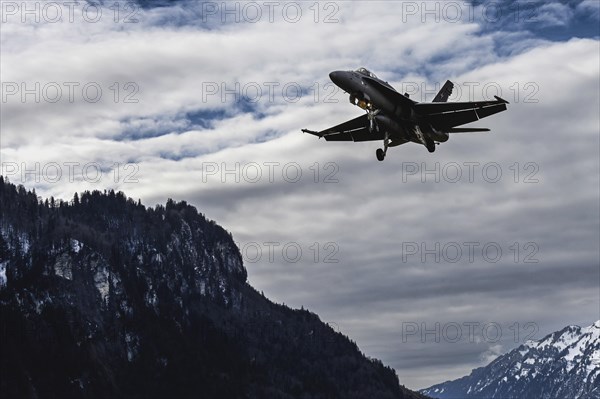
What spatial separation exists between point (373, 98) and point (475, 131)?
40.2 ft

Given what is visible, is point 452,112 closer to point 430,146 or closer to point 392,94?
point 430,146

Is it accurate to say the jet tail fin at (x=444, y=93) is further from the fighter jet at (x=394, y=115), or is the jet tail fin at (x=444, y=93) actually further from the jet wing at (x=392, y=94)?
the jet wing at (x=392, y=94)

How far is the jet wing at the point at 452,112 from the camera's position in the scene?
3526 inches

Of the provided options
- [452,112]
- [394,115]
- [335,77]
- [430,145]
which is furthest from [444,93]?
[335,77]

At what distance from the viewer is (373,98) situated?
86250 millimetres

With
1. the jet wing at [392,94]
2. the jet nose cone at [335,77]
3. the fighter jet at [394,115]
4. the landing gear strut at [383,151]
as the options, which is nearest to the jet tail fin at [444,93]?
the fighter jet at [394,115]

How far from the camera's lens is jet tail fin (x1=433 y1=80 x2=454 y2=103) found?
10650cm

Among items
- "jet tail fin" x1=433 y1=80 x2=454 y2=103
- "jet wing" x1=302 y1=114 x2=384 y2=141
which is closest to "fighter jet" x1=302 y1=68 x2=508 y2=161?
"jet wing" x1=302 y1=114 x2=384 y2=141

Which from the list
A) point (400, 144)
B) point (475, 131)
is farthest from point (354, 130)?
point (475, 131)

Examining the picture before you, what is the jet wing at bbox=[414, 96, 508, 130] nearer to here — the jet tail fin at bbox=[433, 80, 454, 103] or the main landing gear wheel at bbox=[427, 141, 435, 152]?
the main landing gear wheel at bbox=[427, 141, 435, 152]

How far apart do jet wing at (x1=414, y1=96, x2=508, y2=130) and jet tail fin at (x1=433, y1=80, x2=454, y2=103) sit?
1364cm

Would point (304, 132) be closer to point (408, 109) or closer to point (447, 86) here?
point (408, 109)

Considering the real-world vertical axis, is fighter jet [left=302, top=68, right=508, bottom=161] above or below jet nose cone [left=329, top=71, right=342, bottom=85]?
below

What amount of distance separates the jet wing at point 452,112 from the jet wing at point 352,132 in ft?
17.1
